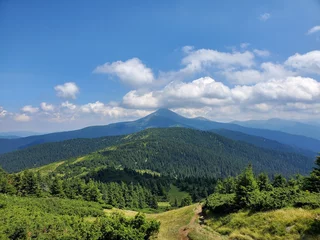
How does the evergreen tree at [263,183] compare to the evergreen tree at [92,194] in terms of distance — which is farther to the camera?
the evergreen tree at [92,194]

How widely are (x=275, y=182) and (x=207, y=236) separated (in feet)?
163

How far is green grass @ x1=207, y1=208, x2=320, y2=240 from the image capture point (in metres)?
30.1

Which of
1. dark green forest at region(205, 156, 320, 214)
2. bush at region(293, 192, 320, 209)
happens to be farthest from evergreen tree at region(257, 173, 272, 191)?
bush at region(293, 192, 320, 209)

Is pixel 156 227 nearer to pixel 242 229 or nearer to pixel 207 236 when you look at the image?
pixel 207 236

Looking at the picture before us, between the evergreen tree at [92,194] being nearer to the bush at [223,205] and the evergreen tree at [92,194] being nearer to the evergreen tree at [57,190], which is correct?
the evergreen tree at [57,190]

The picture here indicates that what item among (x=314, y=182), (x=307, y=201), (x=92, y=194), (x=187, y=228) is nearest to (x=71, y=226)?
(x=187, y=228)

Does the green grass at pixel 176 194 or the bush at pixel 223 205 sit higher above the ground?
the bush at pixel 223 205

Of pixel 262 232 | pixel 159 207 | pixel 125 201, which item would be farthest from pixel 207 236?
pixel 159 207

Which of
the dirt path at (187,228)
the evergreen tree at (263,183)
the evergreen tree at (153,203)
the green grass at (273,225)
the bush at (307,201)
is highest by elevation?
the bush at (307,201)

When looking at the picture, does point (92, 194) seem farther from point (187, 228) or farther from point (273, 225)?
point (273, 225)

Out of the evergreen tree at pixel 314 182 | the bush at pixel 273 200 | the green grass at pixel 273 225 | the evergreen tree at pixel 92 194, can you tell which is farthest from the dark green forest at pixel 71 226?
the evergreen tree at pixel 92 194

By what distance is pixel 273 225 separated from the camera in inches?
1318

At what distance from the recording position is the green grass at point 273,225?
98.7 feet

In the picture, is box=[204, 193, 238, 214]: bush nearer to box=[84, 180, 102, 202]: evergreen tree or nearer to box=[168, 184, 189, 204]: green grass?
box=[84, 180, 102, 202]: evergreen tree
